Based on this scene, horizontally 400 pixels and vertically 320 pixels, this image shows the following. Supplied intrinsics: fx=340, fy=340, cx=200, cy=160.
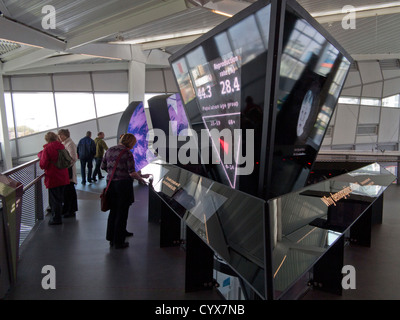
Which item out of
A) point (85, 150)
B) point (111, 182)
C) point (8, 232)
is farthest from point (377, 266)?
point (85, 150)

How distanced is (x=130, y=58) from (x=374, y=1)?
344 inches

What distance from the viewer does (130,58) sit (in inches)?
538

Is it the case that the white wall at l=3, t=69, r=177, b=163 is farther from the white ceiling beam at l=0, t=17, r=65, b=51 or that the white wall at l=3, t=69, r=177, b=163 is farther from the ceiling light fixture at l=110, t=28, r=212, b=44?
the white ceiling beam at l=0, t=17, r=65, b=51

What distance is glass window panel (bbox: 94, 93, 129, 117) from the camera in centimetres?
1695

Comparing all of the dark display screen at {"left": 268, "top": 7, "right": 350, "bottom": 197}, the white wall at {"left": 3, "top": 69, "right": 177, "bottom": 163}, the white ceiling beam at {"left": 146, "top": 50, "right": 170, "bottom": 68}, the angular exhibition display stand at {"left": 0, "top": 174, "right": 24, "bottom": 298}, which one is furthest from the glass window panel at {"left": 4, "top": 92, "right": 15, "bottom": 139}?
the dark display screen at {"left": 268, "top": 7, "right": 350, "bottom": 197}

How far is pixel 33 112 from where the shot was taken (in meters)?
15.5

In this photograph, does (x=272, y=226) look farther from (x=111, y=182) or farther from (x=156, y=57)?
(x=156, y=57)

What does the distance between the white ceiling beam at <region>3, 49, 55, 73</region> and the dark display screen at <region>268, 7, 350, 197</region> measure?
10841mm

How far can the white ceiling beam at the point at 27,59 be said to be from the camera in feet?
40.0

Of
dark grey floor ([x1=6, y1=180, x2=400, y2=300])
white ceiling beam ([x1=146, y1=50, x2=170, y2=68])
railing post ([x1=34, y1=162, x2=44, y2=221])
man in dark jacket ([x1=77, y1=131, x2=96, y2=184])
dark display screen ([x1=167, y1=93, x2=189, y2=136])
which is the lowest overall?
dark grey floor ([x1=6, y1=180, x2=400, y2=300])

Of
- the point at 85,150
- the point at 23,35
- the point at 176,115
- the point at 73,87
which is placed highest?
the point at 23,35

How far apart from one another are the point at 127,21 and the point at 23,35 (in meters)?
2.69

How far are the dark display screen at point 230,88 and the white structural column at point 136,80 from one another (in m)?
10.4
